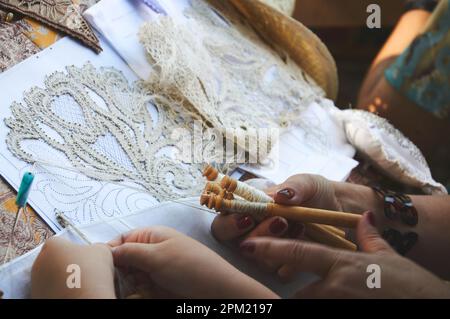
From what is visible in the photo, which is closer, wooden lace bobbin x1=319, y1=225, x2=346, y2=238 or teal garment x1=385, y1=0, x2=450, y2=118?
wooden lace bobbin x1=319, y1=225, x2=346, y2=238

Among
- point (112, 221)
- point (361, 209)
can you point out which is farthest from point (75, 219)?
point (361, 209)

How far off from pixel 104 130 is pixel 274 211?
288 mm

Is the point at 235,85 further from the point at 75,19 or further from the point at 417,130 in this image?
the point at 417,130

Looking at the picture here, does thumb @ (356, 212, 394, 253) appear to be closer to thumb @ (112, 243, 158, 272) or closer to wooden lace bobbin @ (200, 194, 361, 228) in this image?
wooden lace bobbin @ (200, 194, 361, 228)

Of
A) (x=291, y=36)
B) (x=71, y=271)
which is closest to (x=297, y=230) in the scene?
(x=71, y=271)

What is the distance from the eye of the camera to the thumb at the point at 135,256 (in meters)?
0.54

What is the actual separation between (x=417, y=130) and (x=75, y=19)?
73 centimetres

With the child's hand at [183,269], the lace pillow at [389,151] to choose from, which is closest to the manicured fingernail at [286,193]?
the child's hand at [183,269]

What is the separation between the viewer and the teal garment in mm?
987

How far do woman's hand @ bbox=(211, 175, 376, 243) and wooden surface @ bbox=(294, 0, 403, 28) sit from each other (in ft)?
2.90

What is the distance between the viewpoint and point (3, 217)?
0.62 m

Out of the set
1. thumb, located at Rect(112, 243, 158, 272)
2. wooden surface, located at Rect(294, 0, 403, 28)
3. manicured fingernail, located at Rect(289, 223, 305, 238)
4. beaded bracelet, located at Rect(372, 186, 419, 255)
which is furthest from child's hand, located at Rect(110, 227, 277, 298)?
wooden surface, located at Rect(294, 0, 403, 28)

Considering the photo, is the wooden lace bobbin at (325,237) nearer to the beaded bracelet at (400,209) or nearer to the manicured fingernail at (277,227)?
the manicured fingernail at (277,227)

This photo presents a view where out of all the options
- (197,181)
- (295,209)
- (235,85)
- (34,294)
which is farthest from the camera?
(235,85)
